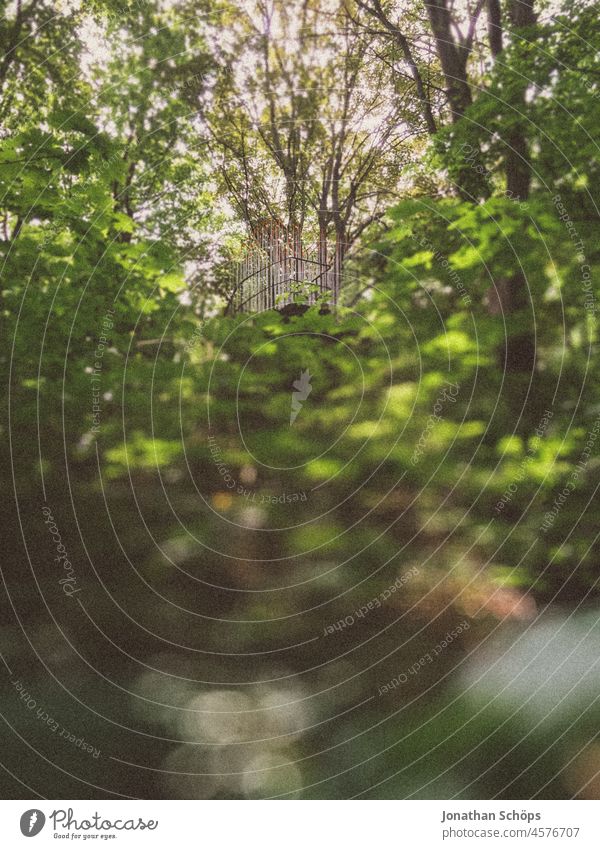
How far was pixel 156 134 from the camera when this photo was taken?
1.90 metres

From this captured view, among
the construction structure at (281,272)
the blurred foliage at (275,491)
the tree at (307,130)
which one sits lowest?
the blurred foliage at (275,491)

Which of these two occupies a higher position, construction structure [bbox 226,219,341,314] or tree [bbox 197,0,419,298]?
tree [bbox 197,0,419,298]

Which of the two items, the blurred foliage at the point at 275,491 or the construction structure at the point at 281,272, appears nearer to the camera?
the blurred foliage at the point at 275,491

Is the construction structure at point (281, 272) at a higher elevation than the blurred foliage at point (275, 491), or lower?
higher

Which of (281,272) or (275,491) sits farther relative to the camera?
(281,272)

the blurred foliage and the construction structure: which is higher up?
the construction structure

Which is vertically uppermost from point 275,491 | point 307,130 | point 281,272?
point 307,130

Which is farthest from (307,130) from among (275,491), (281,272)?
(275,491)

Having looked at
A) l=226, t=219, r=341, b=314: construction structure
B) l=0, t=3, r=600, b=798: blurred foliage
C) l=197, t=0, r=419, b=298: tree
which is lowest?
l=0, t=3, r=600, b=798: blurred foliage

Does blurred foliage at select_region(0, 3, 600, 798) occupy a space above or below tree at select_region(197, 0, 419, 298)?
below

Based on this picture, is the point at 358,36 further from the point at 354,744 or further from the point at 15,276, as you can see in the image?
the point at 354,744

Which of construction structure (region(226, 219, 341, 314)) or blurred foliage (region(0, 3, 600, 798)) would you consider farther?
construction structure (region(226, 219, 341, 314))

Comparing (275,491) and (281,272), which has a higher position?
(281,272)

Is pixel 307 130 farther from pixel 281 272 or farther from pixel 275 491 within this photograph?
pixel 275 491
